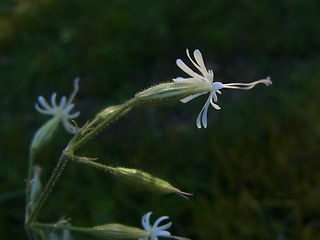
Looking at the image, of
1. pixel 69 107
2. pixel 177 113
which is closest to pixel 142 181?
pixel 69 107

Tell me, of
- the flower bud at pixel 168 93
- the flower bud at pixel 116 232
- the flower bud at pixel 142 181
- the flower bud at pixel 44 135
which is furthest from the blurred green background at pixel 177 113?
the flower bud at pixel 168 93

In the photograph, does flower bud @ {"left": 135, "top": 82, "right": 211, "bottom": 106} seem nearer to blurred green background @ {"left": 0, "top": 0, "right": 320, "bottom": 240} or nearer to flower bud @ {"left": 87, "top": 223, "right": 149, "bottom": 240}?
flower bud @ {"left": 87, "top": 223, "right": 149, "bottom": 240}

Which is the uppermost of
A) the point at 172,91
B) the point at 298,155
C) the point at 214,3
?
the point at 214,3

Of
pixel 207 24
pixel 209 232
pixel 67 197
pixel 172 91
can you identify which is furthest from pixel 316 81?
pixel 172 91

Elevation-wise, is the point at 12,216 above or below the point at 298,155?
below

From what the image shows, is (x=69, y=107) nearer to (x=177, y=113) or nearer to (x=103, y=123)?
(x=103, y=123)

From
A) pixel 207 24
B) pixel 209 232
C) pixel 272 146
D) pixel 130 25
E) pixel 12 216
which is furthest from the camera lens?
pixel 207 24

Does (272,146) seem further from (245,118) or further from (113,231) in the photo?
(113,231)
